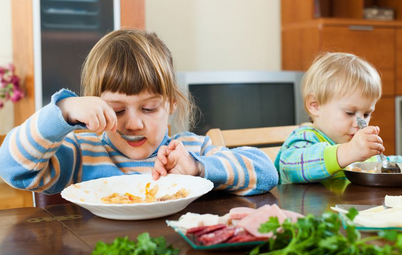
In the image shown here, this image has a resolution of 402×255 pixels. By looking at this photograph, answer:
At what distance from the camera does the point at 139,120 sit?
1.16m

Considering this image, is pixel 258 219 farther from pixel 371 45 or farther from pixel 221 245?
pixel 371 45

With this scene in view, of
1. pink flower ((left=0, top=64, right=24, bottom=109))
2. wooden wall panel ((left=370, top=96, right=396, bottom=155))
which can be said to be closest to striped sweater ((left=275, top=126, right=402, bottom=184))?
pink flower ((left=0, top=64, right=24, bottom=109))

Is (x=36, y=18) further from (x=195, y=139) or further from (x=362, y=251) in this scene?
(x=362, y=251)

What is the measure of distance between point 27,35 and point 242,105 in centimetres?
126

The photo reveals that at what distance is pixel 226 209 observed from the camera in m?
0.94

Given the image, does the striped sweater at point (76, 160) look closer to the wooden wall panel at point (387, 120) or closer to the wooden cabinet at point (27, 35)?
the wooden cabinet at point (27, 35)

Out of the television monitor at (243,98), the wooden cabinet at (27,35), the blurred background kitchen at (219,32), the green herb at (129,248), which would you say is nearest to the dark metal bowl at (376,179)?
the green herb at (129,248)

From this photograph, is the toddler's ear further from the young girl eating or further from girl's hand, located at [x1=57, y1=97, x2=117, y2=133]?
girl's hand, located at [x1=57, y1=97, x2=117, y2=133]

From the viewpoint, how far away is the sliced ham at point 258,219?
641 mm

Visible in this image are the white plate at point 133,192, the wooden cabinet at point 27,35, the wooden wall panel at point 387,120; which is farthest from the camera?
the wooden wall panel at point 387,120

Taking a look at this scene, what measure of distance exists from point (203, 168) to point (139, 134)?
0.19 metres

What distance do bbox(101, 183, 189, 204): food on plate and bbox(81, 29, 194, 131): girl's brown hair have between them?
9.6 inches

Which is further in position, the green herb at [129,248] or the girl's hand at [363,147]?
the girl's hand at [363,147]

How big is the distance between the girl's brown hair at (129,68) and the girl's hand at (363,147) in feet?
1.46
